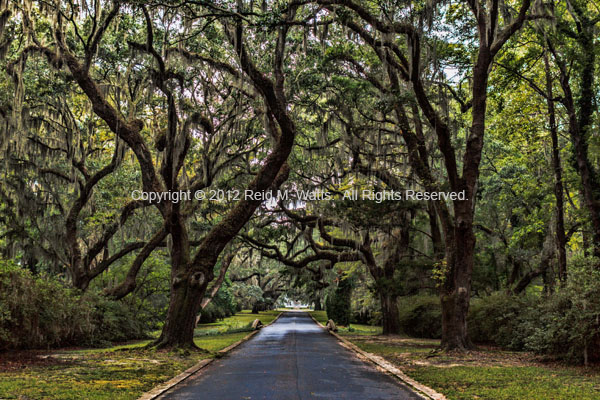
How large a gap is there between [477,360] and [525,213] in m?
10.8

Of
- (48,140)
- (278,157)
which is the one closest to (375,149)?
(278,157)

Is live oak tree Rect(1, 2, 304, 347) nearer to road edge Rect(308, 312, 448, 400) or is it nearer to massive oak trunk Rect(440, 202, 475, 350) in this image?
road edge Rect(308, 312, 448, 400)

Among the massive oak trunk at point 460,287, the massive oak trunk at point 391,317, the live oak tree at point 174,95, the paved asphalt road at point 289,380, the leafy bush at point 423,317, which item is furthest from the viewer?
the massive oak trunk at point 391,317

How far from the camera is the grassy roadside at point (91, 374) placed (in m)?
7.68

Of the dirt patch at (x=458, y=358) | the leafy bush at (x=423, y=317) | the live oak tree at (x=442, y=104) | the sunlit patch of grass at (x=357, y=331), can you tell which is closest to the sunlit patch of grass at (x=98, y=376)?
the dirt patch at (x=458, y=358)

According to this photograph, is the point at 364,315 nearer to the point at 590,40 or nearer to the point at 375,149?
the point at 375,149

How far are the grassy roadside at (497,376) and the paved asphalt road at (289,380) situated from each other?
0.90m

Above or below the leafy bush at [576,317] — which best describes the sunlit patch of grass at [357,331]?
below

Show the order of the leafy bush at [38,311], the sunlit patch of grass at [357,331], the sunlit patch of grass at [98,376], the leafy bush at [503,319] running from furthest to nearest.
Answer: the sunlit patch of grass at [357,331] → the leafy bush at [503,319] → the leafy bush at [38,311] → the sunlit patch of grass at [98,376]

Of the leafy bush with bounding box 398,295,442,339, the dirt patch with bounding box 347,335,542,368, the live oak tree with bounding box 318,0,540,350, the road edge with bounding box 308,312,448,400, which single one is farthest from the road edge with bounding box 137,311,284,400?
the leafy bush with bounding box 398,295,442,339

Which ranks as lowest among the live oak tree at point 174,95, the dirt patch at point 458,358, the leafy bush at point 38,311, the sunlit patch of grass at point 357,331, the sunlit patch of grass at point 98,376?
the sunlit patch of grass at point 357,331

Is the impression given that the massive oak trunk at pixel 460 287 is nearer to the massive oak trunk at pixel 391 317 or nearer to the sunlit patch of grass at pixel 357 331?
the massive oak trunk at pixel 391 317

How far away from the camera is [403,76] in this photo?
50.8 feet

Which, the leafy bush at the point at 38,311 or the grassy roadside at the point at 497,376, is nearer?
the grassy roadside at the point at 497,376
